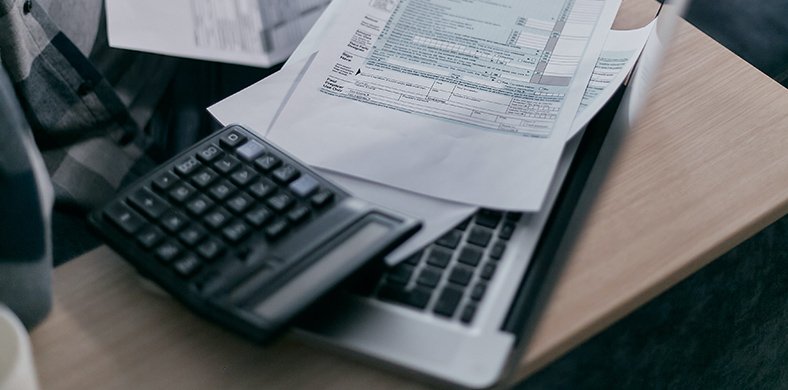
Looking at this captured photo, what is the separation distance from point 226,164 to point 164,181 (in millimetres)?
35

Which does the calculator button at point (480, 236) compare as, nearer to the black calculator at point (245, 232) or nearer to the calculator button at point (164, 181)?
the black calculator at point (245, 232)

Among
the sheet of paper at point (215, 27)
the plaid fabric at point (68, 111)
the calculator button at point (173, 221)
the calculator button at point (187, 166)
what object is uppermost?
the calculator button at point (187, 166)

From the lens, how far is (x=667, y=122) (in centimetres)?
52

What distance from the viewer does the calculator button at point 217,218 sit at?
0.43m

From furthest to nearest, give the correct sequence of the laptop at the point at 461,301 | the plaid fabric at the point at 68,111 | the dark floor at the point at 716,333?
the dark floor at the point at 716,333 → the plaid fabric at the point at 68,111 → the laptop at the point at 461,301

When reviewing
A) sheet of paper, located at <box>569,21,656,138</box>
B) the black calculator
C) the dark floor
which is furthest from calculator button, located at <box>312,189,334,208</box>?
the dark floor

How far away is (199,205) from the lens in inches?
17.3

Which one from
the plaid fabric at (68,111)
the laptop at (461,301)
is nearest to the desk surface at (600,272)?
the laptop at (461,301)

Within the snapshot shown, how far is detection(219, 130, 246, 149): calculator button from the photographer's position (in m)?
0.47

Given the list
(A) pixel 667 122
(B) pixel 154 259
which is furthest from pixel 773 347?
(B) pixel 154 259

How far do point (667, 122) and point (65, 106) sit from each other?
1.48ft

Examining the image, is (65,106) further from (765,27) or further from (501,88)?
(765,27)

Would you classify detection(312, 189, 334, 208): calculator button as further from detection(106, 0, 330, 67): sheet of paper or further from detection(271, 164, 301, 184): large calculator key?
detection(106, 0, 330, 67): sheet of paper

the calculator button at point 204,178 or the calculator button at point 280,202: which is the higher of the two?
the calculator button at point 280,202
